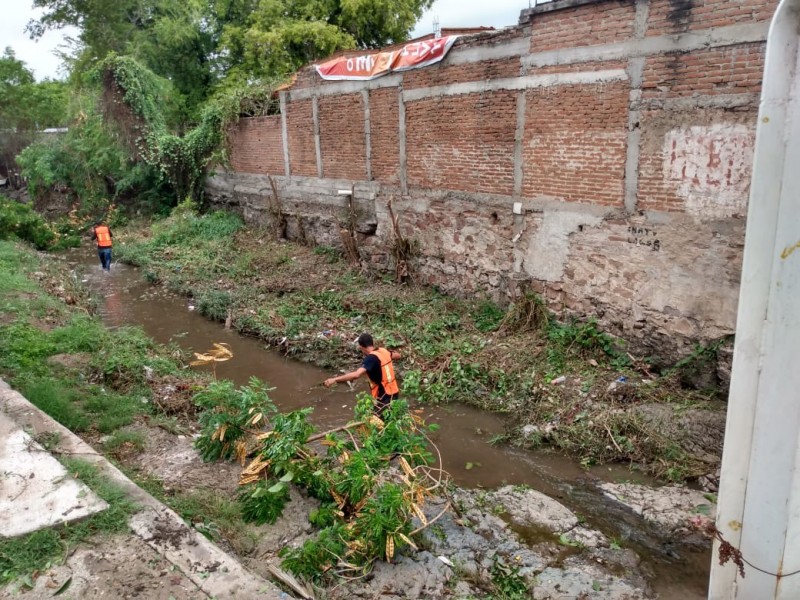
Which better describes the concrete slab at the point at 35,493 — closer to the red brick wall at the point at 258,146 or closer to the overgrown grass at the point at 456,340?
the overgrown grass at the point at 456,340

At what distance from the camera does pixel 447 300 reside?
396 inches

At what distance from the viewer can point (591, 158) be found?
24.8 ft

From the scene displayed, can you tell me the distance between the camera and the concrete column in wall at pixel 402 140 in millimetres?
10625

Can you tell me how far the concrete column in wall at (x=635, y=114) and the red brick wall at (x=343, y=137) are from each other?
19.3 ft

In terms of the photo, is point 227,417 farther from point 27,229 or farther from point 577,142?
point 27,229

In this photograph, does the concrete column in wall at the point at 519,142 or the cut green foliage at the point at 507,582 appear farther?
the concrete column in wall at the point at 519,142

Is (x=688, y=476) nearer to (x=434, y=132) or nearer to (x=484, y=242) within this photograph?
(x=484, y=242)

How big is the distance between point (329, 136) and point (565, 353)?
7.59 m

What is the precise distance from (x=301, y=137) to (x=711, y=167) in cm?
966

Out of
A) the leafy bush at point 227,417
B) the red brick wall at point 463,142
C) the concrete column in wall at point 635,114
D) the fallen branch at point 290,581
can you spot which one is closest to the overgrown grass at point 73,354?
the leafy bush at point 227,417

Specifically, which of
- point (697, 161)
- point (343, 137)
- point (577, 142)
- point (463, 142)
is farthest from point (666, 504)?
point (343, 137)

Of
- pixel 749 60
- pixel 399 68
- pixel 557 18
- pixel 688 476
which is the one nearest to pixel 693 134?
pixel 749 60

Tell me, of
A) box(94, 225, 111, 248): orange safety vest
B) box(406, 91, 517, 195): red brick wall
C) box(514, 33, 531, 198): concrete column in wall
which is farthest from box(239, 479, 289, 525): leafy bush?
box(94, 225, 111, 248): orange safety vest

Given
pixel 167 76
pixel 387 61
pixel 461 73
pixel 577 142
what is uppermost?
pixel 167 76
